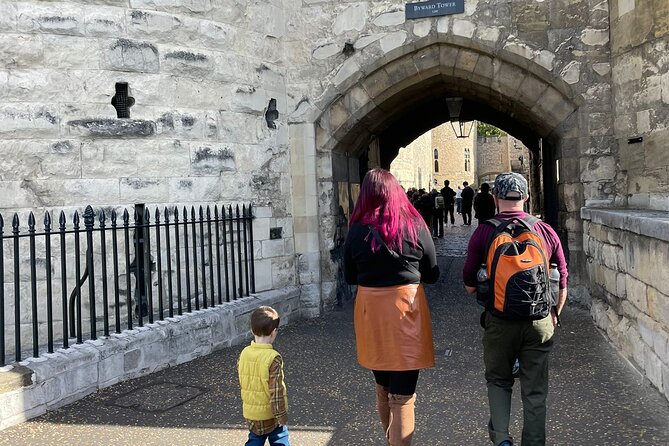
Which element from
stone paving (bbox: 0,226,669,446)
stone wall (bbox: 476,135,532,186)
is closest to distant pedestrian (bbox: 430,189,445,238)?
stone paving (bbox: 0,226,669,446)

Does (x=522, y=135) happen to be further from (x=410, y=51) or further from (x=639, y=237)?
(x=639, y=237)

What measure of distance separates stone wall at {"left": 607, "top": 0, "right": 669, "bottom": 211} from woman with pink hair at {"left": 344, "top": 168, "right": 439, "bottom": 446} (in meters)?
3.90

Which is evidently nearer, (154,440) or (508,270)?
(508,270)

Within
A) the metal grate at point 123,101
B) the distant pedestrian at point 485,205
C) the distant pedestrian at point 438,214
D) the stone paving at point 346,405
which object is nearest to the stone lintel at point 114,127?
the metal grate at point 123,101

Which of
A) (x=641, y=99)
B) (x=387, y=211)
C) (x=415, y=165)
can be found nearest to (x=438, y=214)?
(x=641, y=99)

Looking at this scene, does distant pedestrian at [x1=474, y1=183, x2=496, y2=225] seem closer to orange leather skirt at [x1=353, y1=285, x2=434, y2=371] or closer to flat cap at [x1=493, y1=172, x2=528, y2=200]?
flat cap at [x1=493, y1=172, x2=528, y2=200]

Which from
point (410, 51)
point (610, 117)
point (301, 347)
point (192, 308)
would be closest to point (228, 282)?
point (192, 308)

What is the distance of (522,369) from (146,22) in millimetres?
4339

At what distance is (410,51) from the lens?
22.7ft

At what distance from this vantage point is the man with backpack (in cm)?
279

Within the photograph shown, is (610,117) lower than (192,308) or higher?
higher

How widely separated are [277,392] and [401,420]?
0.55 metres

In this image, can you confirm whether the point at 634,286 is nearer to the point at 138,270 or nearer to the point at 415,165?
the point at 138,270

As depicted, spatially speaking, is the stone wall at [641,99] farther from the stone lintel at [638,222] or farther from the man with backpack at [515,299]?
the man with backpack at [515,299]
